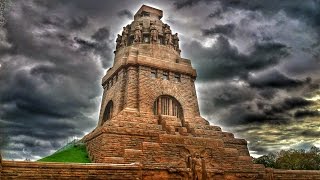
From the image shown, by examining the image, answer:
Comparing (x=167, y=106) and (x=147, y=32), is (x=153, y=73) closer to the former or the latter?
(x=167, y=106)

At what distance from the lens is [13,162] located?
12.7 m

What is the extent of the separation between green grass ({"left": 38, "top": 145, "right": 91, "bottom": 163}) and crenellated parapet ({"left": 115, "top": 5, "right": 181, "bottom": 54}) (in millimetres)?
9819

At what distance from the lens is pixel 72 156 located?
1781cm

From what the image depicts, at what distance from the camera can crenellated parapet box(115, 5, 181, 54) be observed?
2530 centimetres

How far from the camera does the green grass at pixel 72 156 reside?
667 inches

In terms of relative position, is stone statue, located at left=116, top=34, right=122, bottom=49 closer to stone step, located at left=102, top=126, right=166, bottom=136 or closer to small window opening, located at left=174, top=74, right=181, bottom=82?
small window opening, located at left=174, top=74, right=181, bottom=82

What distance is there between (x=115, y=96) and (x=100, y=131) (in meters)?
5.75

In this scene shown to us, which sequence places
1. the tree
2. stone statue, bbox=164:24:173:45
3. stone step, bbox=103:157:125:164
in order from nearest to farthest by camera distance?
stone step, bbox=103:157:125:164 → stone statue, bbox=164:24:173:45 → the tree

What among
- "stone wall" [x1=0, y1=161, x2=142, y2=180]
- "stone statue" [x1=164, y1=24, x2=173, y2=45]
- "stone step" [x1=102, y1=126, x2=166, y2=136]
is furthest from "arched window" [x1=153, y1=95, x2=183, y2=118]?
"stone wall" [x1=0, y1=161, x2=142, y2=180]

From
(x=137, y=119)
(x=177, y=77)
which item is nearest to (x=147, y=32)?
(x=177, y=77)

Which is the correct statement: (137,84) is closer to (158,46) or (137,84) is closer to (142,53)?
(142,53)

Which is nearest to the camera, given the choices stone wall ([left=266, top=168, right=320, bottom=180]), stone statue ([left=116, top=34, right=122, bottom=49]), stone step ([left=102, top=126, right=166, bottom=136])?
stone step ([left=102, top=126, right=166, bottom=136])

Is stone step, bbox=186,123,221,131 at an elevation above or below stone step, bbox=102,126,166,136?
above

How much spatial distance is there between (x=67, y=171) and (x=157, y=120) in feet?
27.2
